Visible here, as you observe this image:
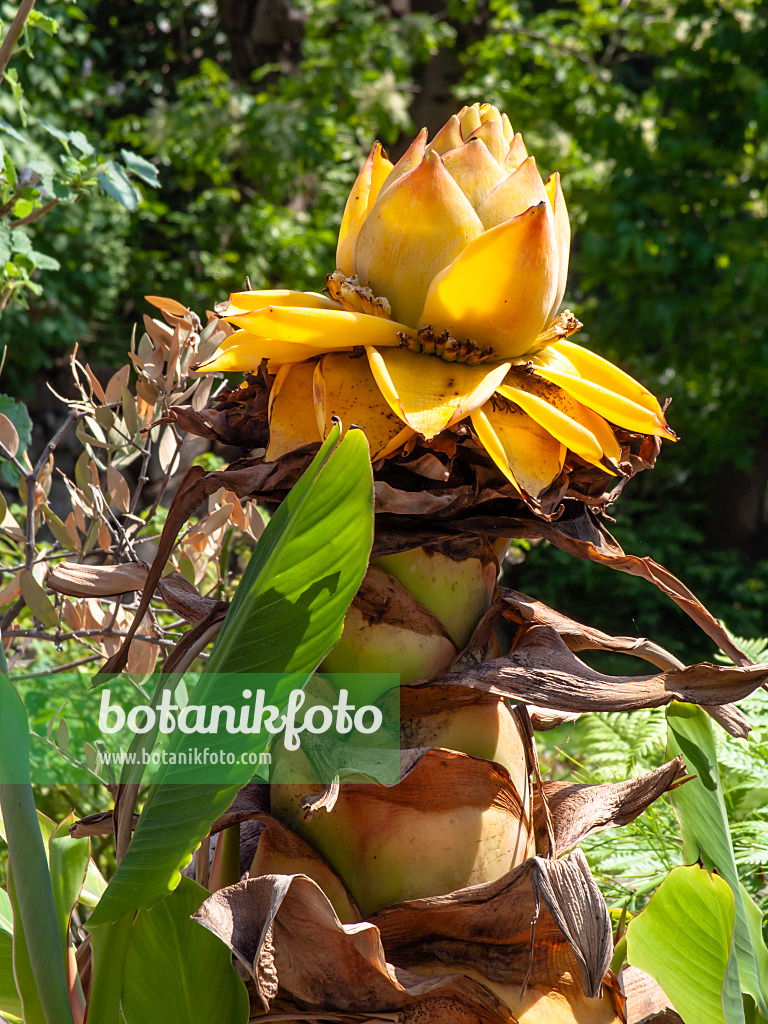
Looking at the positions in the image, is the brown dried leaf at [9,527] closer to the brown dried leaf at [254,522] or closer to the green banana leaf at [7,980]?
the brown dried leaf at [254,522]

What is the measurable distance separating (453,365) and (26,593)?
58 centimetres

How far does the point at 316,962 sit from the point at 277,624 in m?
0.18

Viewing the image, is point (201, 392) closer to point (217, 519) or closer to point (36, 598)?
point (217, 519)

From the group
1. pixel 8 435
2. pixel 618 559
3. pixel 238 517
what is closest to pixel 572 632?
pixel 618 559

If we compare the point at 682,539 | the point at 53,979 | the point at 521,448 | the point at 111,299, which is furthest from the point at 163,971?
the point at 682,539

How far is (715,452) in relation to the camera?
601 cm

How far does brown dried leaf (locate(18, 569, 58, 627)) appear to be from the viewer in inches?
35.7

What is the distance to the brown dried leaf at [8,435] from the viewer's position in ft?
3.59

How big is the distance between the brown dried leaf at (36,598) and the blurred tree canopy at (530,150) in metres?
3.40

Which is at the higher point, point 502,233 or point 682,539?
point 502,233

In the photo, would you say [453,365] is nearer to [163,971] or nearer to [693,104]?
[163,971]

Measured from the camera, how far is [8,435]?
111 centimetres

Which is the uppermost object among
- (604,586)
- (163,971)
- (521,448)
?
(521,448)

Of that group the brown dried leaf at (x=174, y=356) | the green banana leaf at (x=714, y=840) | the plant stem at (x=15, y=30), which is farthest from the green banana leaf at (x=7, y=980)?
the plant stem at (x=15, y=30)
